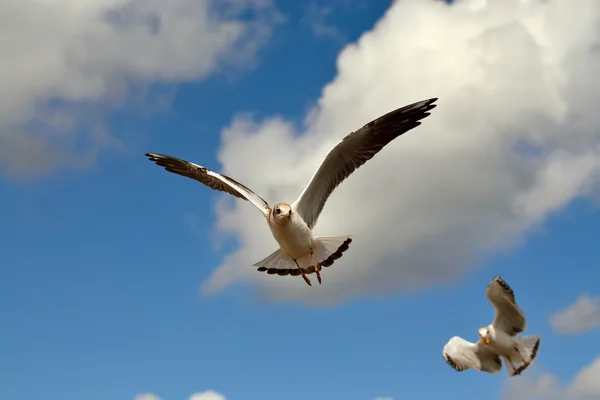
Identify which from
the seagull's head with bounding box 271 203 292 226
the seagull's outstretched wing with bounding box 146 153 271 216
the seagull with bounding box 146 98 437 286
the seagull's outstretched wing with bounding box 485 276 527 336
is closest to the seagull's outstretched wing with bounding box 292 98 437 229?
the seagull with bounding box 146 98 437 286

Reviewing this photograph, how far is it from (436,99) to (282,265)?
395 cm

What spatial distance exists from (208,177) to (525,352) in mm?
7141

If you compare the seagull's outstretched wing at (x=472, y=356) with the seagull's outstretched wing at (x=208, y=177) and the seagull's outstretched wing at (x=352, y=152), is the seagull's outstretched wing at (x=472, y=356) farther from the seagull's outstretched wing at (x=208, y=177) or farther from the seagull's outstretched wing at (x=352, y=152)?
the seagull's outstretched wing at (x=208, y=177)

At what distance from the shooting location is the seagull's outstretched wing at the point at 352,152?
1158cm

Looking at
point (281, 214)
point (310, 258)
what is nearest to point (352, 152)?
point (281, 214)

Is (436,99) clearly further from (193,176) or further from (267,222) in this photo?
(193,176)

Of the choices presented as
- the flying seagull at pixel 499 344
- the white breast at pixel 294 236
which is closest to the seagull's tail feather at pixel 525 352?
the flying seagull at pixel 499 344

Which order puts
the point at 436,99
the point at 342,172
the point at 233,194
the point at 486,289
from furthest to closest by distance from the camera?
the point at 233,194 → the point at 342,172 → the point at 436,99 → the point at 486,289

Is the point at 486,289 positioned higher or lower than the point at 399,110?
lower

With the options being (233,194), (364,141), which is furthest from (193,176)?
(364,141)

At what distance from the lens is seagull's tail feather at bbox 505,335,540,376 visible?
9.70 meters

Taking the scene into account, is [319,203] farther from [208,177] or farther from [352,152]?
[208,177]

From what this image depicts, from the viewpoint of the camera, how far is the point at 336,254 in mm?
12344

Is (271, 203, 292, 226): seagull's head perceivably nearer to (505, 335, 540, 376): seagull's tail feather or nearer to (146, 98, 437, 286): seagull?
(146, 98, 437, 286): seagull
